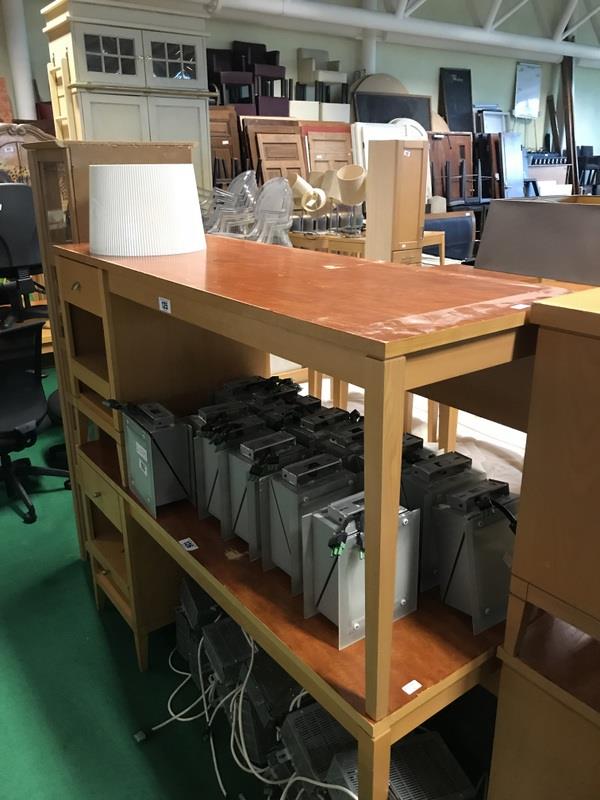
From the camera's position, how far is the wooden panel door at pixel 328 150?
24.6 feet

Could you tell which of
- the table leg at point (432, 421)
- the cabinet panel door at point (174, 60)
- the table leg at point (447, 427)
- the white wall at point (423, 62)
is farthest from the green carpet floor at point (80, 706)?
the white wall at point (423, 62)

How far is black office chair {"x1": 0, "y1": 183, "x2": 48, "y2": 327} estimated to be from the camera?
3729 millimetres

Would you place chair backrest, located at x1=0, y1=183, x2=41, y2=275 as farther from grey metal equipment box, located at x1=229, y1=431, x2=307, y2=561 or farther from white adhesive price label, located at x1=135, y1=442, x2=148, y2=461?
grey metal equipment box, located at x1=229, y1=431, x2=307, y2=561

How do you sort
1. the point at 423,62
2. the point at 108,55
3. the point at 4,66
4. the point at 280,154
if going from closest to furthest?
the point at 108,55
the point at 4,66
the point at 280,154
the point at 423,62

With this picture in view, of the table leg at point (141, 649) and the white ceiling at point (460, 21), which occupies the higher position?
the white ceiling at point (460, 21)

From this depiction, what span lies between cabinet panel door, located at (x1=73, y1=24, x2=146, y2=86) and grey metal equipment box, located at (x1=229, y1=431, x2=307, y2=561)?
4968 mm

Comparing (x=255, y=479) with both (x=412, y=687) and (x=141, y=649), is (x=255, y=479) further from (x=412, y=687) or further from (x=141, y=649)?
(x=141, y=649)

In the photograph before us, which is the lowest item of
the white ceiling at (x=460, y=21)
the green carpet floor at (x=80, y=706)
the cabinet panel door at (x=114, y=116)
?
the green carpet floor at (x=80, y=706)

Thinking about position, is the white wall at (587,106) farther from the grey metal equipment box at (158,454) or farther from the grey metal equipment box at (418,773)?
the grey metal equipment box at (418,773)

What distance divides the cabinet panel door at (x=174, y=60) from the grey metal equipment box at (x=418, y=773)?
5.70 meters

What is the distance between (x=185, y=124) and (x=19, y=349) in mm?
4066

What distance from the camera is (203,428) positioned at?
1.54 meters

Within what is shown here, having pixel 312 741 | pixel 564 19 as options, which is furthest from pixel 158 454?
pixel 564 19

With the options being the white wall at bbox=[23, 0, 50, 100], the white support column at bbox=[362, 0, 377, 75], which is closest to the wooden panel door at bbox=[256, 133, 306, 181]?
the white support column at bbox=[362, 0, 377, 75]
